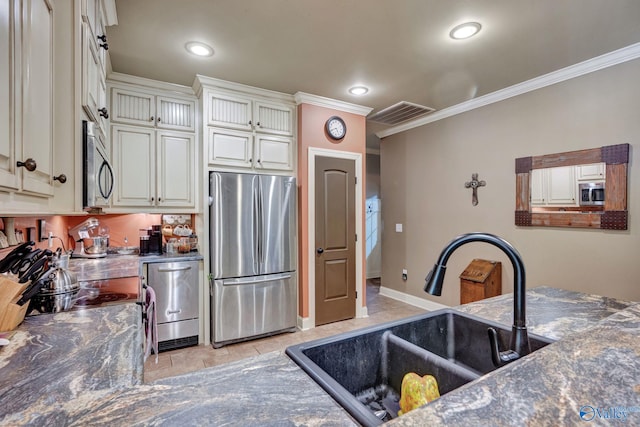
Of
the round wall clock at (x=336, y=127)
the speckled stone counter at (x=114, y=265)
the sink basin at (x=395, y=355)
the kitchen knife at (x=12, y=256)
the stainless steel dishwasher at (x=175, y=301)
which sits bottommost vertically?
the stainless steel dishwasher at (x=175, y=301)

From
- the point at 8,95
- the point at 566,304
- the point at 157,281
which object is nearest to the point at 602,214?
the point at 566,304

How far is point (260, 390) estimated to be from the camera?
2.24 ft

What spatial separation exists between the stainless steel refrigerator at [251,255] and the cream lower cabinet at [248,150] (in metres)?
0.20

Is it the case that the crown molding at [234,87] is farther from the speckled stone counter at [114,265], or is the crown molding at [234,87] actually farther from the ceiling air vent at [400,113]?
the speckled stone counter at [114,265]

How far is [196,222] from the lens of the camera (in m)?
3.44

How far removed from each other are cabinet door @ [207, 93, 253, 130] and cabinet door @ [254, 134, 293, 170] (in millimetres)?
211

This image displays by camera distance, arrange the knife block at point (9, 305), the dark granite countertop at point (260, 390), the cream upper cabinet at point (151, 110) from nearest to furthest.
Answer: the dark granite countertop at point (260, 390)
the knife block at point (9, 305)
the cream upper cabinet at point (151, 110)

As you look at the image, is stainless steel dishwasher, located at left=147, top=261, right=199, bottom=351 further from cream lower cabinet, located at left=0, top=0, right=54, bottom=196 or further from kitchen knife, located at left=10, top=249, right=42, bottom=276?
cream lower cabinet, located at left=0, top=0, right=54, bottom=196

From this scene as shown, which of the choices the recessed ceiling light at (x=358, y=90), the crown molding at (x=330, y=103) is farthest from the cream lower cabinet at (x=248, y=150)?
the recessed ceiling light at (x=358, y=90)

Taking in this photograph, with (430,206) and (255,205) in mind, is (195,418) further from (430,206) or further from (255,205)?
(430,206)

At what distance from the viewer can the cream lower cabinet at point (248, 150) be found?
3100mm

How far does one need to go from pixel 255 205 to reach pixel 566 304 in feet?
8.28

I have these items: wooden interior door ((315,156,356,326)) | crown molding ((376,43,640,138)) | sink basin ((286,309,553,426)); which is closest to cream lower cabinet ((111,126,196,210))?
wooden interior door ((315,156,356,326))

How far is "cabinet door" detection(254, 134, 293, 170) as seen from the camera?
3.33 m
